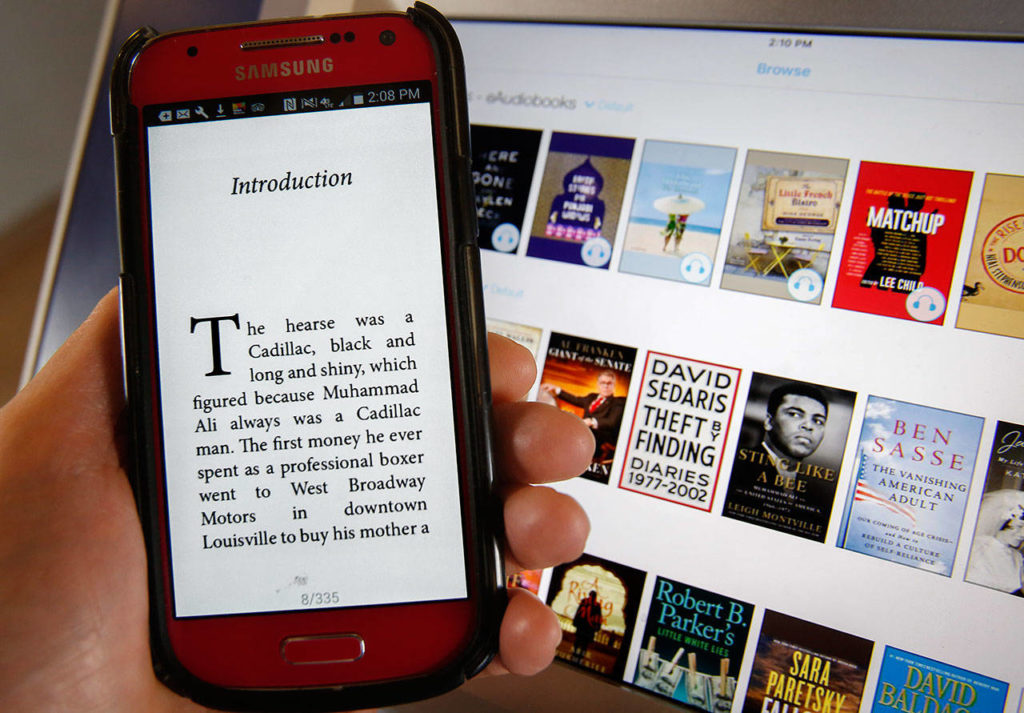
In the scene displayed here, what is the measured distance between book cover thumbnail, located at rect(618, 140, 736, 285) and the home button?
11.4 inches

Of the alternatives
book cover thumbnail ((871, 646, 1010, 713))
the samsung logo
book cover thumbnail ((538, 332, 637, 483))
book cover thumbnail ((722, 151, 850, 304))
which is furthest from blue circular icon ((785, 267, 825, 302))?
the samsung logo

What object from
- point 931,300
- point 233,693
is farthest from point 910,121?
point 233,693

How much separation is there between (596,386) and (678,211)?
0.13 m

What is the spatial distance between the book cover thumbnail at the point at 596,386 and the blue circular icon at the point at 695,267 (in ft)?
0.20

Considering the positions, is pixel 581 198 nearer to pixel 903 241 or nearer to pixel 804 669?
pixel 903 241

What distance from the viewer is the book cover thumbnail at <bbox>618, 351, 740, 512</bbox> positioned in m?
0.39

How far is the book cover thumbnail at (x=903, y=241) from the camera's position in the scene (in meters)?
A: 0.36

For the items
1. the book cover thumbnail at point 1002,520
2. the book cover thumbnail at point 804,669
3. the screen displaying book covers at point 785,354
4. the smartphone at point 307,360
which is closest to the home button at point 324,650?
the smartphone at point 307,360

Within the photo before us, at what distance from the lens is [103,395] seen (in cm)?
41

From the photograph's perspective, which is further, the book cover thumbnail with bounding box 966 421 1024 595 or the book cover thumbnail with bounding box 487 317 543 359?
the book cover thumbnail with bounding box 487 317 543 359

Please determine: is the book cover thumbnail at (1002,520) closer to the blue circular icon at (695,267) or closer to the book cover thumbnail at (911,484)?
the book cover thumbnail at (911,484)

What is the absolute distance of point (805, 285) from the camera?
388mm

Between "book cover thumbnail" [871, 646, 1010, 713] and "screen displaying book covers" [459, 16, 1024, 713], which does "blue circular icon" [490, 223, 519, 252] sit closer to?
"screen displaying book covers" [459, 16, 1024, 713]

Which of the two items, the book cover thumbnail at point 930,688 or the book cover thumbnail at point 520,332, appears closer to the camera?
the book cover thumbnail at point 930,688
